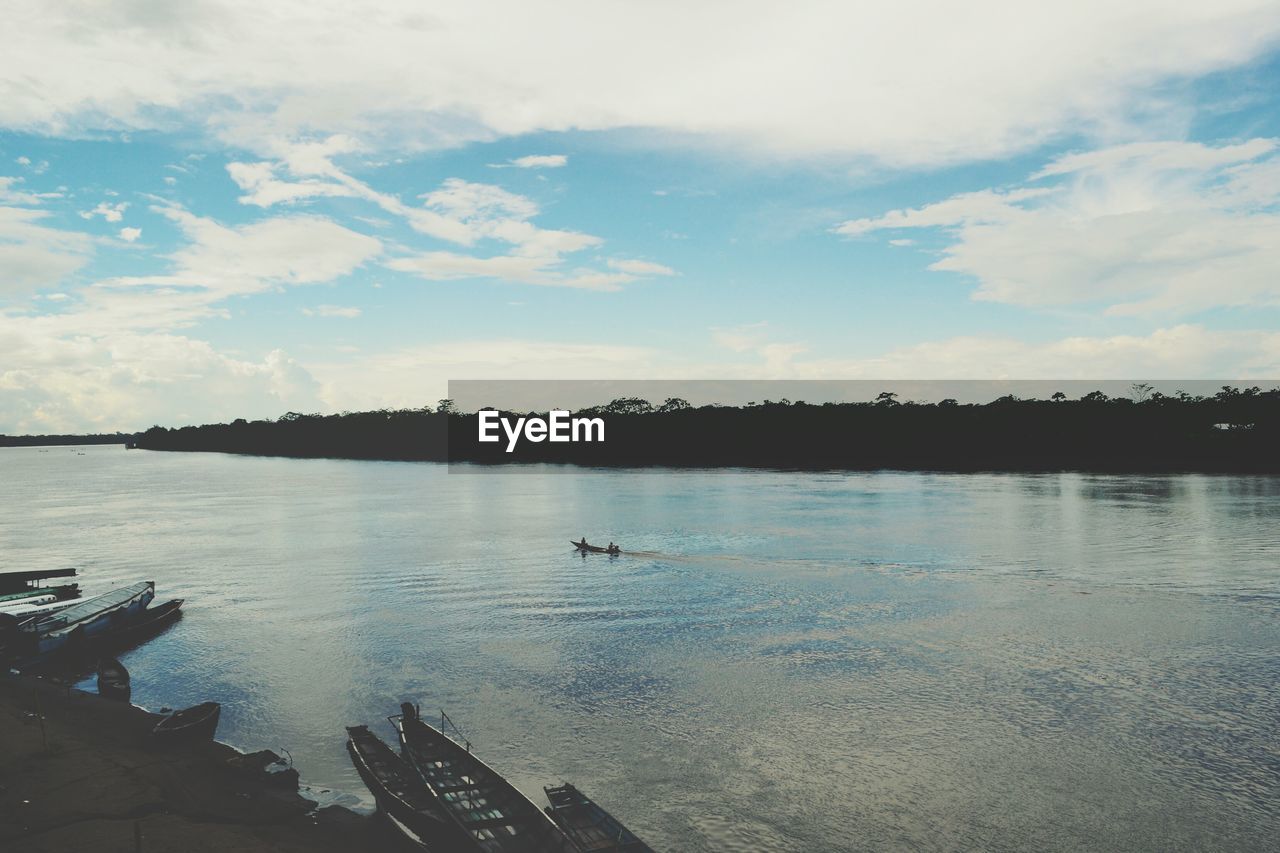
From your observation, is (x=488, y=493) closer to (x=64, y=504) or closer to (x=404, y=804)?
(x=64, y=504)

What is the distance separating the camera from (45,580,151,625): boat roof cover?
39.4 metres

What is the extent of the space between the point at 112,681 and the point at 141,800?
502 inches

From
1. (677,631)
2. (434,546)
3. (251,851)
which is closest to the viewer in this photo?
(251,851)

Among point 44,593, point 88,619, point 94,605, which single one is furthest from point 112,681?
point 44,593

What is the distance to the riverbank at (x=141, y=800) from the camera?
60.2 feet

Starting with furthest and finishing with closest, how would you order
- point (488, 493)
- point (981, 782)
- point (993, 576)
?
point (488, 493)
point (993, 576)
point (981, 782)

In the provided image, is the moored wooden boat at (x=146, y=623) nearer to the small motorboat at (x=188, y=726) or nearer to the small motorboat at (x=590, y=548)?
the small motorboat at (x=188, y=726)

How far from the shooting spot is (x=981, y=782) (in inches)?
928

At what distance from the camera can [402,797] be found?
19.6 meters

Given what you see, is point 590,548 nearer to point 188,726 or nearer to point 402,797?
point 188,726

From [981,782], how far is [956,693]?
7.77m

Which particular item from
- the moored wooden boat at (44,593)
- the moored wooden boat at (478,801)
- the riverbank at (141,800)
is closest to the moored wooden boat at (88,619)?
the moored wooden boat at (44,593)

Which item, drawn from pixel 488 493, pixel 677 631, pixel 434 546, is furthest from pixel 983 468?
pixel 677 631

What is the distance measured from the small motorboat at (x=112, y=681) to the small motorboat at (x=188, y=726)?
5831 millimetres
